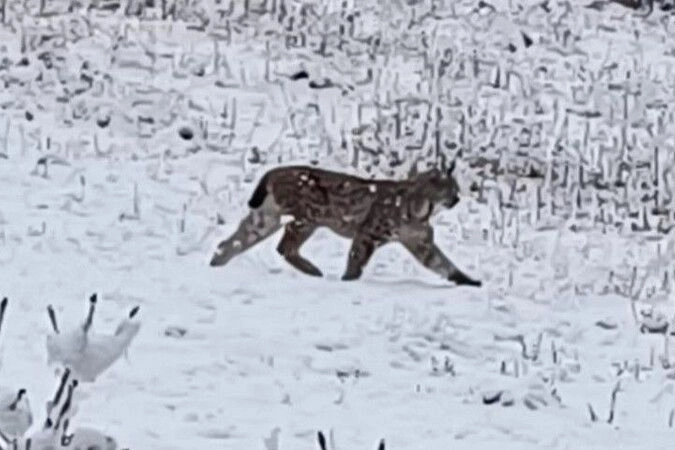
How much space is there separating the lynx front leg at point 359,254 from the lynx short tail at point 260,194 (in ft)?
1.98

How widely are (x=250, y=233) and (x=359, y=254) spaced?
0.67 m

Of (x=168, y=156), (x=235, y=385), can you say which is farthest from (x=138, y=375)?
(x=168, y=156)

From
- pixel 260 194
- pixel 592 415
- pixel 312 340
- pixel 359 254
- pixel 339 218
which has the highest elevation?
pixel 260 194

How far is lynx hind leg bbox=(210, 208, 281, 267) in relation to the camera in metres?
10.2

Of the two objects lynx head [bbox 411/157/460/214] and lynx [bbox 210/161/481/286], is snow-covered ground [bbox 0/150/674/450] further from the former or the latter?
lynx head [bbox 411/157/460/214]

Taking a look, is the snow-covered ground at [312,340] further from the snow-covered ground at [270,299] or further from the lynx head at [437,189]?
the lynx head at [437,189]

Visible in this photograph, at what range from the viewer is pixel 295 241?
1016 cm

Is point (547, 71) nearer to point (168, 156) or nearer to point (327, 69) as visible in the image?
point (327, 69)

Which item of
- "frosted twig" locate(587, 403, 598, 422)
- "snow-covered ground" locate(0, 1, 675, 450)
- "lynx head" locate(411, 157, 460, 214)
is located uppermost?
"lynx head" locate(411, 157, 460, 214)

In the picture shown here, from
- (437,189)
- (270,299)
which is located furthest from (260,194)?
(437,189)

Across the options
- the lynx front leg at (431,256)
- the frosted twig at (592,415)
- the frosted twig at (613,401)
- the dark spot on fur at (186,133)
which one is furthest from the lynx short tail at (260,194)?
the dark spot on fur at (186,133)

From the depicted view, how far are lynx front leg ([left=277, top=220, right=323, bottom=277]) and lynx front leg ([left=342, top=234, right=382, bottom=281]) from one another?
213mm

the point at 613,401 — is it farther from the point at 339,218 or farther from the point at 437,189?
the point at 437,189

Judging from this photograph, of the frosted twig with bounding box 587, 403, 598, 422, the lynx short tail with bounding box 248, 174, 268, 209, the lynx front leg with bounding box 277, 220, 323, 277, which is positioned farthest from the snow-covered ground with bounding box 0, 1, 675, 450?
the lynx short tail with bounding box 248, 174, 268, 209
